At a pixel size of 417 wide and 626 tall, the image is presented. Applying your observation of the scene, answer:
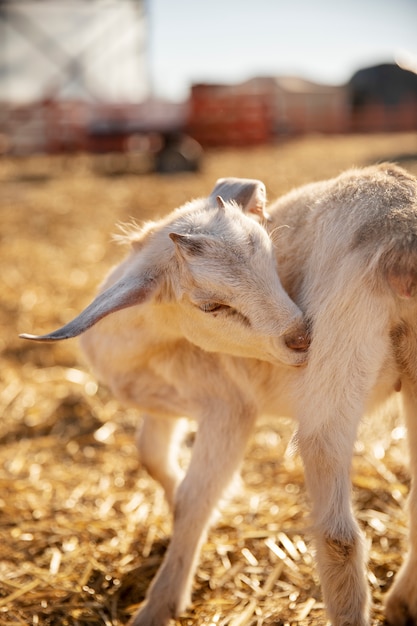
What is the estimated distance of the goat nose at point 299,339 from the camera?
2.20 metres

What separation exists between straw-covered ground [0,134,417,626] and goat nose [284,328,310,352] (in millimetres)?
541

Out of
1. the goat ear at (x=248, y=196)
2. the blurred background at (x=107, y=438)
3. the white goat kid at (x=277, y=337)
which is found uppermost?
the goat ear at (x=248, y=196)

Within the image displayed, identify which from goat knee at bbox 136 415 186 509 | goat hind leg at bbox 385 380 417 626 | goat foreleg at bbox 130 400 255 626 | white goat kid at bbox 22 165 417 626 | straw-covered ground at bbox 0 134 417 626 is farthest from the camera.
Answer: goat knee at bbox 136 415 186 509

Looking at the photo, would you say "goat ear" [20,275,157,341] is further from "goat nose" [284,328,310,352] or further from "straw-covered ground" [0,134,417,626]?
"straw-covered ground" [0,134,417,626]

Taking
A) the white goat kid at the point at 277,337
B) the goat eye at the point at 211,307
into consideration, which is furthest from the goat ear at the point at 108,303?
the goat eye at the point at 211,307

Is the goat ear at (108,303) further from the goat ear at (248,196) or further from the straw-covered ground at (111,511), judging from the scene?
the straw-covered ground at (111,511)

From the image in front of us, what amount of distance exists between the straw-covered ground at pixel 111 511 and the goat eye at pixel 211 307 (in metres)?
0.73

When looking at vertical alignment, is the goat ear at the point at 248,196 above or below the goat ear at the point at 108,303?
above

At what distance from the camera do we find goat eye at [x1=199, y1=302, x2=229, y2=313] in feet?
7.80

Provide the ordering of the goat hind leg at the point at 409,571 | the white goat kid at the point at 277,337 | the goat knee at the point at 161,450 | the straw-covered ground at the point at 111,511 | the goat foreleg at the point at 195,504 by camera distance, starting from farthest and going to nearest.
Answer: the goat knee at the point at 161,450
the straw-covered ground at the point at 111,511
the goat foreleg at the point at 195,504
the goat hind leg at the point at 409,571
the white goat kid at the point at 277,337

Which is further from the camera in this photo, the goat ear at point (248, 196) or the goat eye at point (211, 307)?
the goat ear at point (248, 196)

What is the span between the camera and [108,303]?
2314 mm

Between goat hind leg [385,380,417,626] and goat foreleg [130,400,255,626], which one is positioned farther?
goat foreleg [130,400,255,626]

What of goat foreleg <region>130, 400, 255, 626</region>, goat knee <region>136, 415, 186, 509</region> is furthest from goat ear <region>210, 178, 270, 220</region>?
goat knee <region>136, 415, 186, 509</region>
